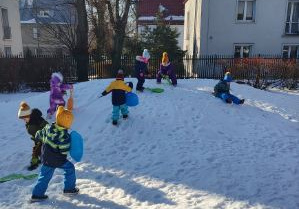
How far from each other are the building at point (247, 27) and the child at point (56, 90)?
1538 centimetres

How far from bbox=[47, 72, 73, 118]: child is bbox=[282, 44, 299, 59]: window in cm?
1840

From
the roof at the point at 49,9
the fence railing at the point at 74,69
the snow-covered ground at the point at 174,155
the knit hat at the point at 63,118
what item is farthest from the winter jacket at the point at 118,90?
the roof at the point at 49,9

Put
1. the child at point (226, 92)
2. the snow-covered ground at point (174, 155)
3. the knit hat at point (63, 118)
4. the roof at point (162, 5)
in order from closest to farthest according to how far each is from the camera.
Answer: the knit hat at point (63, 118)
the snow-covered ground at point (174, 155)
the child at point (226, 92)
the roof at point (162, 5)

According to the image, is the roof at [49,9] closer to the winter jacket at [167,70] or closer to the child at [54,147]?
the winter jacket at [167,70]

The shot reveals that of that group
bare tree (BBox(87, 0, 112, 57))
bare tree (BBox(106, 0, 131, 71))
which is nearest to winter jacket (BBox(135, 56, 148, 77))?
bare tree (BBox(106, 0, 131, 71))

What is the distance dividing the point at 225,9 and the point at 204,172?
1823 centimetres

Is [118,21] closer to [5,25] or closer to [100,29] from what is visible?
[100,29]

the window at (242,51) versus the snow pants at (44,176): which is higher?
the window at (242,51)

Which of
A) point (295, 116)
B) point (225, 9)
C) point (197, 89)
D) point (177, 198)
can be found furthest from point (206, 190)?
point (225, 9)

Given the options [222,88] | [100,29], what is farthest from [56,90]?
[100,29]

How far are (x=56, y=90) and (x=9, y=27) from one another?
21718 mm

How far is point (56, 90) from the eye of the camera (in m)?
8.59

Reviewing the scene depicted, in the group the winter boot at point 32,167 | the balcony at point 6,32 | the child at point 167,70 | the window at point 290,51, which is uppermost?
the balcony at point 6,32

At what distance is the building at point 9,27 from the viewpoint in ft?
86.6
